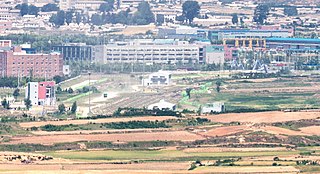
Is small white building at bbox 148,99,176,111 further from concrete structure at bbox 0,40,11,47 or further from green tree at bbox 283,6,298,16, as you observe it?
green tree at bbox 283,6,298,16

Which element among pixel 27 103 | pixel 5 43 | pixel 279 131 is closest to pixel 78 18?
pixel 5 43

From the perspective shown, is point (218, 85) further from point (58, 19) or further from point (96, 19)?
Answer: point (96, 19)

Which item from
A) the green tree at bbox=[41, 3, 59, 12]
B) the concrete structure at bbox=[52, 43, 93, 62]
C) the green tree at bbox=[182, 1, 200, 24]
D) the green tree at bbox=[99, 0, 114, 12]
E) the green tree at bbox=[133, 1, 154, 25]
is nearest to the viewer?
the concrete structure at bbox=[52, 43, 93, 62]

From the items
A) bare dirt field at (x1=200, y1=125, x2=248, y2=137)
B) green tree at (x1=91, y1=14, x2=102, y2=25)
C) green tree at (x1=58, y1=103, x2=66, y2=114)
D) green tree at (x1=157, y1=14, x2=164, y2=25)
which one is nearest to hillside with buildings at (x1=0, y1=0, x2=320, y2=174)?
bare dirt field at (x1=200, y1=125, x2=248, y2=137)

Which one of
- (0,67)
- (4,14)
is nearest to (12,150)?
(0,67)

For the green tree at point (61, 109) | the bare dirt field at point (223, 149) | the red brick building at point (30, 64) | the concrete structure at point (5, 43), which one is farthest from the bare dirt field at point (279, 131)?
the concrete structure at point (5, 43)

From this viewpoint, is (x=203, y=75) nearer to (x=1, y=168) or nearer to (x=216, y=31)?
(x=216, y=31)

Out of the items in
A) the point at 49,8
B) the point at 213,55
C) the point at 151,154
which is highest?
the point at 151,154
